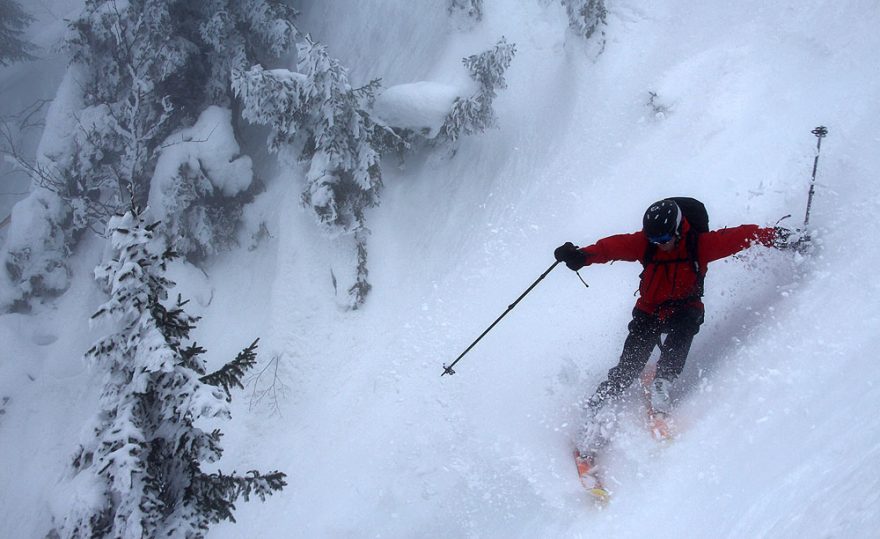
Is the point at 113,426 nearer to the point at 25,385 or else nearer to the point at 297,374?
the point at 297,374

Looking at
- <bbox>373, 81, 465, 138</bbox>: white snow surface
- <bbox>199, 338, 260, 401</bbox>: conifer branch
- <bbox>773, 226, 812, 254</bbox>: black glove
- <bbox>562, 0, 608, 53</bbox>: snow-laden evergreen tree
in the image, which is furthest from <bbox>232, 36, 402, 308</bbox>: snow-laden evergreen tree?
<bbox>773, 226, 812, 254</bbox>: black glove

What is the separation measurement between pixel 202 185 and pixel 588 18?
1032 centimetres

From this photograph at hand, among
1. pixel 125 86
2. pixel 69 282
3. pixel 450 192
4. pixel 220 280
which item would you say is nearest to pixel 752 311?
pixel 450 192

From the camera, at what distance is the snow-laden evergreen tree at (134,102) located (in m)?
13.3

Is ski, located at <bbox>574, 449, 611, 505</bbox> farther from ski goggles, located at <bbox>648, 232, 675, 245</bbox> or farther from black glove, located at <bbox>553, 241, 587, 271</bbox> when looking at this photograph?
ski goggles, located at <bbox>648, 232, 675, 245</bbox>

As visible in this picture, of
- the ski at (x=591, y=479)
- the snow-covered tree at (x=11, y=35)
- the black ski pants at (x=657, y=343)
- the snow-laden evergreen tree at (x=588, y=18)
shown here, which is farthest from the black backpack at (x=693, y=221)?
the snow-covered tree at (x=11, y=35)

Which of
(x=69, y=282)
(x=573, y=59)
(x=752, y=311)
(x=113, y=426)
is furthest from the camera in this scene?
(x=69, y=282)

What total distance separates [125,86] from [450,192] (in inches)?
420

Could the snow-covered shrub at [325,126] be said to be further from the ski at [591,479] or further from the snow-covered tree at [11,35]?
the snow-covered tree at [11,35]

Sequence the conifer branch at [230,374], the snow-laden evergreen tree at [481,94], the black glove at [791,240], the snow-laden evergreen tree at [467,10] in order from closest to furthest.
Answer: the black glove at [791,240] → the conifer branch at [230,374] → the snow-laden evergreen tree at [481,94] → the snow-laden evergreen tree at [467,10]

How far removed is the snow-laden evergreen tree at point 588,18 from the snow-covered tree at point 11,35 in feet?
99.3

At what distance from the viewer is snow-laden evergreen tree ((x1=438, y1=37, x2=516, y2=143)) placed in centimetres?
1118

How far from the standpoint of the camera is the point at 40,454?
575 inches

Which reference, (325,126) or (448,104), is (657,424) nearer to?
(448,104)
